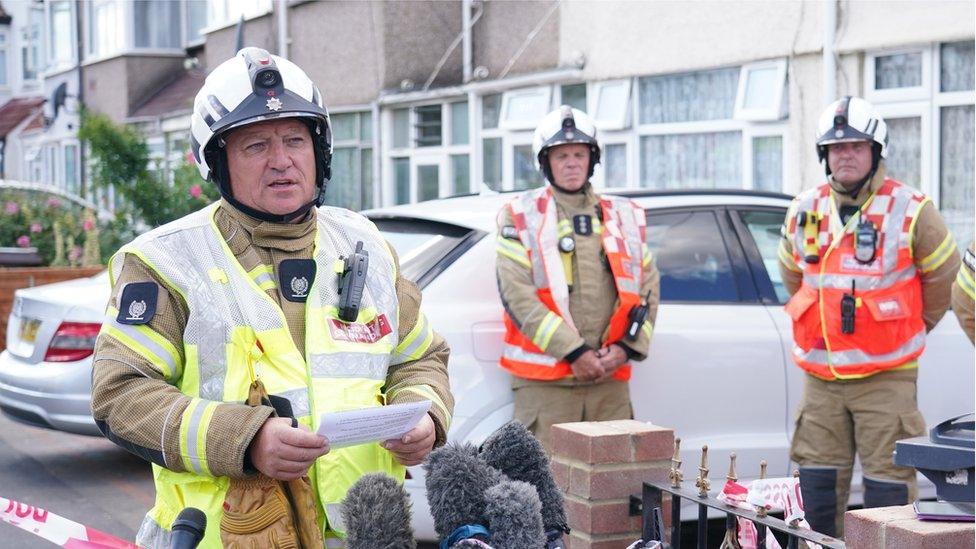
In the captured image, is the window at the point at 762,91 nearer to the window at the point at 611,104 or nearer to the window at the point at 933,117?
the window at the point at 933,117

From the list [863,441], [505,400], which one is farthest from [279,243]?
[863,441]

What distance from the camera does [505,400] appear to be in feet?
18.2

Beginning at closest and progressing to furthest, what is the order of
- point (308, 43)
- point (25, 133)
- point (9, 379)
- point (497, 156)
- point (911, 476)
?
point (911, 476) < point (9, 379) < point (497, 156) < point (308, 43) < point (25, 133)

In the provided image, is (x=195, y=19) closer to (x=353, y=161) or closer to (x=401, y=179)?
(x=353, y=161)

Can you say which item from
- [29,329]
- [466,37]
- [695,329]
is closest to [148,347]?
[695,329]

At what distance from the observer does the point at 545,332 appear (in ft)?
17.4

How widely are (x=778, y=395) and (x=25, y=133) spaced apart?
33.8 meters

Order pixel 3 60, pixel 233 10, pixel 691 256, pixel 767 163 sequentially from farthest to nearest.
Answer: pixel 3 60 < pixel 233 10 < pixel 767 163 < pixel 691 256

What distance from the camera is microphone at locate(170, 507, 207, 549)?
242 cm

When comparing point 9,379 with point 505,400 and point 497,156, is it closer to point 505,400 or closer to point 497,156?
point 505,400

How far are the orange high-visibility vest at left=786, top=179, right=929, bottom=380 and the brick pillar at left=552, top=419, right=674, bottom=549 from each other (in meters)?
2.10

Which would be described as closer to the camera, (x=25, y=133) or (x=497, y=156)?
(x=497, y=156)

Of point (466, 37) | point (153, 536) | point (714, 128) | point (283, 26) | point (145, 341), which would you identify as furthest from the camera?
point (283, 26)

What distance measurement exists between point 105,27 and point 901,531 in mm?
27878
